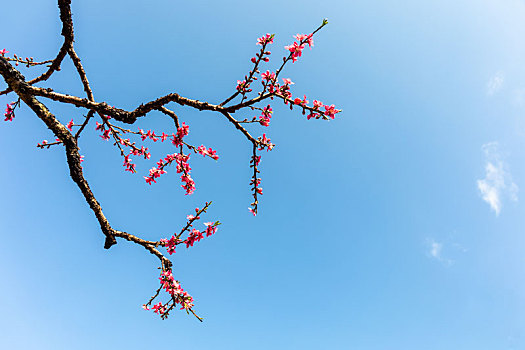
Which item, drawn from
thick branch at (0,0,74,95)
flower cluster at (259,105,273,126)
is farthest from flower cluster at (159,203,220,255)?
thick branch at (0,0,74,95)

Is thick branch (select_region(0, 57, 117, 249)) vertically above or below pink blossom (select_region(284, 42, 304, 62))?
below

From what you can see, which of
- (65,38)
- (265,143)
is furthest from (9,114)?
(265,143)

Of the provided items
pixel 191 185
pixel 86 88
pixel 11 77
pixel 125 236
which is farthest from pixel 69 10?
pixel 125 236

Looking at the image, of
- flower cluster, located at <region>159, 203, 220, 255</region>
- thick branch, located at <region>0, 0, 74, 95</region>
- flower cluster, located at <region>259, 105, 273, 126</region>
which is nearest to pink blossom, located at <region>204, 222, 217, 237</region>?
flower cluster, located at <region>159, 203, 220, 255</region>

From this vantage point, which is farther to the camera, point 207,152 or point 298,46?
point 207,152

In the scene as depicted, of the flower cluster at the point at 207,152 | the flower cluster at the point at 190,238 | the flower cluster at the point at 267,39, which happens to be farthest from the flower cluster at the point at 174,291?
the flower cluster at the point at 267,39

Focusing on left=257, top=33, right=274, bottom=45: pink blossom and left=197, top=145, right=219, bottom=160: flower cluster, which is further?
left=197, top=145, right=219, bottom=160: flower cluster

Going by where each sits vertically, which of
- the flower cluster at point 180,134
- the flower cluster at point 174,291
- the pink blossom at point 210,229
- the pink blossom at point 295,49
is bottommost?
the flower cluster at point 174,291

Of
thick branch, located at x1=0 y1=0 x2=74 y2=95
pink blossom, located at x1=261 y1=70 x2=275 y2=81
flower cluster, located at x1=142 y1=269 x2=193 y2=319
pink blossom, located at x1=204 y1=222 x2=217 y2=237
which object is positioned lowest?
flower cluster, located at x1=142 y1=269 x2=193 y2=319

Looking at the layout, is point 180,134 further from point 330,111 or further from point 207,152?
point 330,111

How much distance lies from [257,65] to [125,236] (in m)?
3.21

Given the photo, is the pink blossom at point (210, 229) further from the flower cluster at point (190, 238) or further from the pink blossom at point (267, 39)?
the pink blossom at point (267, 39)

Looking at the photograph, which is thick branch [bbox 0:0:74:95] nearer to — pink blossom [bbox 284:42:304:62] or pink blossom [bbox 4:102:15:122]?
pink blossom [bbox 4:102:15:122]

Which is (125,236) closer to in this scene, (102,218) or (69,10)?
(102,218)
